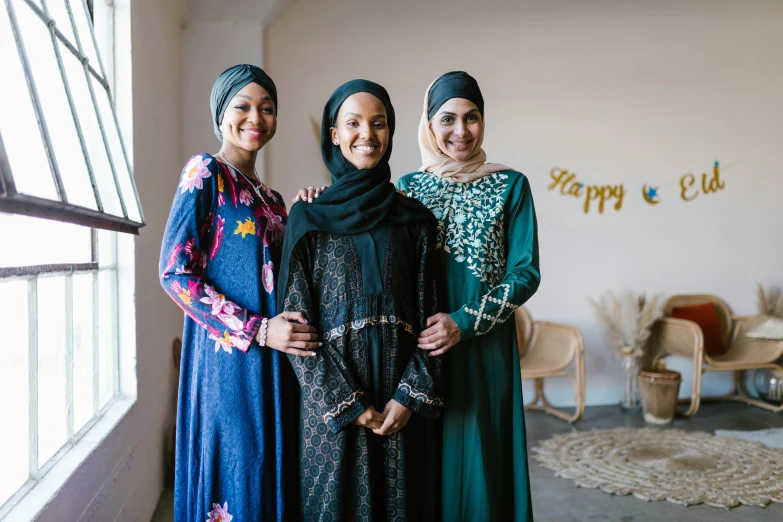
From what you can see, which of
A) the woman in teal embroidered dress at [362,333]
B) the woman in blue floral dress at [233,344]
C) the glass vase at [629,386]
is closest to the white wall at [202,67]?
the woman in blue floral dress at [233,344]

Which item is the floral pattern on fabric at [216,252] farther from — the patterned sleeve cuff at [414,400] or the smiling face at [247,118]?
the patterned sleeve cuff at [414,400]

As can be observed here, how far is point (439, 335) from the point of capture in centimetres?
141

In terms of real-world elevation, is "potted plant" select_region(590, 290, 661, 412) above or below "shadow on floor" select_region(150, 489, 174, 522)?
above

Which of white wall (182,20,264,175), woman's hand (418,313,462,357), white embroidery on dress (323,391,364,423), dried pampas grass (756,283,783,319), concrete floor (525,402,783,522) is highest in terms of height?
white wall (182,20,264,175)

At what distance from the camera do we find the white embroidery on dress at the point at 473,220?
161 cm

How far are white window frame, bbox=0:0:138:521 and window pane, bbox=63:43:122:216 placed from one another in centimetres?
5

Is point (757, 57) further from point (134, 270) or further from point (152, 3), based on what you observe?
point (134, 270)

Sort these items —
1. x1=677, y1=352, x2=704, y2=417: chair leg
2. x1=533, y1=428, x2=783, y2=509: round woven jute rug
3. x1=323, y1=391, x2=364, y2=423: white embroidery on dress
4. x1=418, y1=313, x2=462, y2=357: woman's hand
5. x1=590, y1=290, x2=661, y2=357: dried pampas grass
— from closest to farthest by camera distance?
1. x1=323, y1=391, x2=364, y2=423: white embroidery on dress
2. x1=418, y1=313, x2=462, y2=357: woman's hand
3. x1=533, y1=428, x2=783, y2=509: round woven jute rug
4. x1=677, y1=352, x2=704, y2=417: chair leg
5. x1=590, y1=290, x2=661, y2=357: dried pampas grass

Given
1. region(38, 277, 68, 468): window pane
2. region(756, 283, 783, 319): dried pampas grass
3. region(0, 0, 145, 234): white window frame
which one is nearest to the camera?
region(0, 0, 145, 234): white window frame

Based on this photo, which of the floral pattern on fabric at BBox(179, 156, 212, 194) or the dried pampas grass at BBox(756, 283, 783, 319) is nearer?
the floral pattern on fabric at BBox(179, 156, 212, 194)

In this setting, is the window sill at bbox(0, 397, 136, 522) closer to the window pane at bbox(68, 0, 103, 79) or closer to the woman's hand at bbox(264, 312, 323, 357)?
the woman's hand at bbox(264, 312, 323, 357)

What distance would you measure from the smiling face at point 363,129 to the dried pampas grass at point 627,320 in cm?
350

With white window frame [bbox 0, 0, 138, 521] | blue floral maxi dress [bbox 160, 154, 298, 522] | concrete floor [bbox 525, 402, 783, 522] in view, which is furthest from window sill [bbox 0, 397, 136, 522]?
concrete floor [bbox 525, 402, 783, 522]

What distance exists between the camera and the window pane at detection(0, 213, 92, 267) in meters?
1.40
